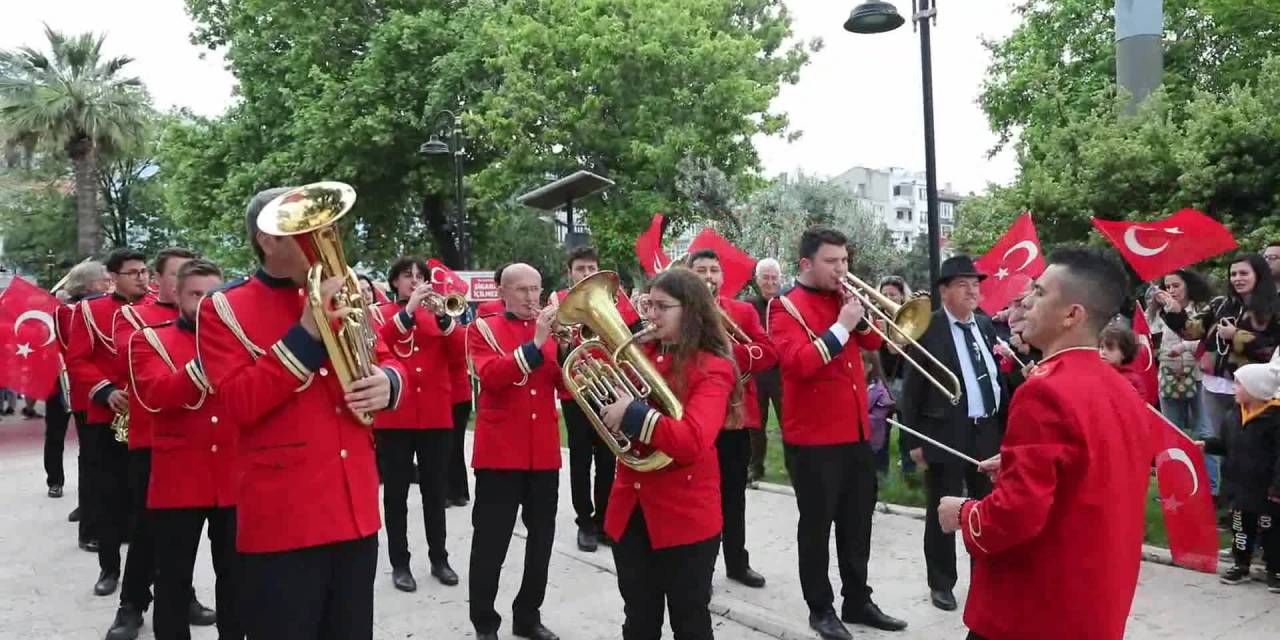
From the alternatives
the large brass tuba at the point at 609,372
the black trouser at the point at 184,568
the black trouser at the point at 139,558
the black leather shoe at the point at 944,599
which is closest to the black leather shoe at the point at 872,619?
the black leather shoe at the point at 944,599

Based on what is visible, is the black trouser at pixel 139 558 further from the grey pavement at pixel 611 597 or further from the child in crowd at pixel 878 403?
the child in crowd at pixel 878 403

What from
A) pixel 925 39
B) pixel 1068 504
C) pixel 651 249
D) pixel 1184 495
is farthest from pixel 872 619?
pixel 925 39

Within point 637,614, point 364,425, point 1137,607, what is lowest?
point 1137,607

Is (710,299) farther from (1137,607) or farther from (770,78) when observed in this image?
(770,78)

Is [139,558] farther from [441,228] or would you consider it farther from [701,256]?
[441,228]

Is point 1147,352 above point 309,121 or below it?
below

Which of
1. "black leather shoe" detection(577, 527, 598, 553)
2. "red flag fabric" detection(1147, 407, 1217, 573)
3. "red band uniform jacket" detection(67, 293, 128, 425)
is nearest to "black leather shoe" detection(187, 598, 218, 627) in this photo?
"red band uniform jacket" detection(67, 293, 128, 425)

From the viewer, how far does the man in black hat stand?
564 centimetres

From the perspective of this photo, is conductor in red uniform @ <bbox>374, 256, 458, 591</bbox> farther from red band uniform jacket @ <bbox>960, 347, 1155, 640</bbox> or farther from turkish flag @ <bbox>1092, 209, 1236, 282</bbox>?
turkish flag @ <bbox>1092, 209, 1236, 282</bbox>

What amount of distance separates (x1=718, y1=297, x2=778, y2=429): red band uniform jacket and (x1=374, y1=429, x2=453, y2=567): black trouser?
86.0 inches

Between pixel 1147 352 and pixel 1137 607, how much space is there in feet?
8.23

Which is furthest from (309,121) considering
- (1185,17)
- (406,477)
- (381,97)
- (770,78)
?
(1185,17)

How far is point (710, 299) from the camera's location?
153 inches

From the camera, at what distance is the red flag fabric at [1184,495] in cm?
507
